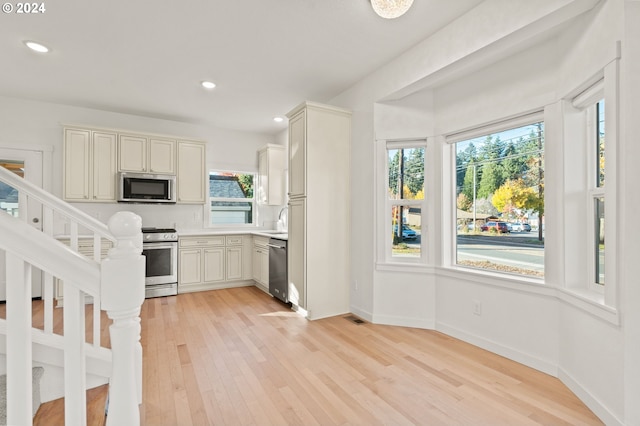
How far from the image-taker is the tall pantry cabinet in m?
3.68

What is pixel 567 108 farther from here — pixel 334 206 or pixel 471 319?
pixel 334 206

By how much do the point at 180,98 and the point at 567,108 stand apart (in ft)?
13.7

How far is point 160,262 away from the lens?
4539 millimetres

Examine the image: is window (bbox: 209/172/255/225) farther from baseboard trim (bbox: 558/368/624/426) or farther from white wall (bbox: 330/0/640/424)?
baseboard trim (bbox: 558/368/624/426)

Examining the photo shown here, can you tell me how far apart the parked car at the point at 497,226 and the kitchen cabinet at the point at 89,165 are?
4778 millimetres

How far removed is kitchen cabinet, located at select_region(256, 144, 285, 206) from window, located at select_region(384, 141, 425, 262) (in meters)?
2.44

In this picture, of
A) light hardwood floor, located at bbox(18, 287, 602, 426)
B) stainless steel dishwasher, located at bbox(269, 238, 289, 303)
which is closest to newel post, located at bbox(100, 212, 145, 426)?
light hardwood floor, located at bbox(18, 287, 602, 426)

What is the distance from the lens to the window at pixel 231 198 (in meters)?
5.61

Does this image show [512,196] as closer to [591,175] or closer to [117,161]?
[591,175]

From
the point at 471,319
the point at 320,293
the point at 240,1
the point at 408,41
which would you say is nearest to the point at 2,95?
the point at 240,1

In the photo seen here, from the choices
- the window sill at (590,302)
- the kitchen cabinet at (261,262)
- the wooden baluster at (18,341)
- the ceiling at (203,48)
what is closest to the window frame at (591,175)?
the window sill at (590,302)

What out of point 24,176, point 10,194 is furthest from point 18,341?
point 24,176

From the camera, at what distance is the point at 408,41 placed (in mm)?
2926

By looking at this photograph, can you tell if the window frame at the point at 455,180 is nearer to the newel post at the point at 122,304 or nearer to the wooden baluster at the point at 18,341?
the newel post at the point at 122,304
